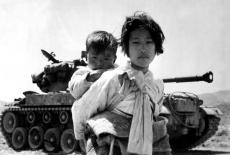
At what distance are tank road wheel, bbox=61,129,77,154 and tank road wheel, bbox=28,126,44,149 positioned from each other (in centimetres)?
132

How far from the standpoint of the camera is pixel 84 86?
96.6 inches

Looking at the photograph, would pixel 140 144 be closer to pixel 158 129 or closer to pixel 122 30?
pixel 158 129

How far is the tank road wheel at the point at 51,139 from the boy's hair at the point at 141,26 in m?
11.6

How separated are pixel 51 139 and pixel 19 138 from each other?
1.90 meters

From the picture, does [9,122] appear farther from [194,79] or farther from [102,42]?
[102,42]

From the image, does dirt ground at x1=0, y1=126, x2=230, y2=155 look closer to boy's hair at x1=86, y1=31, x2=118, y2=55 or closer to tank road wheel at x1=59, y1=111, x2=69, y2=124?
tank road wheel at x1=59, y1=111, x2=69, y2=124

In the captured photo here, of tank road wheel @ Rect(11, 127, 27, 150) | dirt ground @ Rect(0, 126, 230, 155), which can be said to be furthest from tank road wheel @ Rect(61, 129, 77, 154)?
tank road wheel @ Rect(11, 127, 27, 150)

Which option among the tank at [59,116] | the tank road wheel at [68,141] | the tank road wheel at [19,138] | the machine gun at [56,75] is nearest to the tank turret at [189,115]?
the tank at [59,116]

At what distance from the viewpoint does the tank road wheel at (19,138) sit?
1517 centimetres

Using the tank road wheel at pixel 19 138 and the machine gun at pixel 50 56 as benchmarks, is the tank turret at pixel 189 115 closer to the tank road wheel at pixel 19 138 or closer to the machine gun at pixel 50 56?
the machine gun at pixel 50 56

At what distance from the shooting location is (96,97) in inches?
93.2

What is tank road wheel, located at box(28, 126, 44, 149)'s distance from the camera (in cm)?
1450

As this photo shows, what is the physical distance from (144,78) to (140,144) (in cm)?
39

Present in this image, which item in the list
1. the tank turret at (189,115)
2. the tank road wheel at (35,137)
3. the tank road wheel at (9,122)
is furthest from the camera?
the tank road wheel at (9,122)
